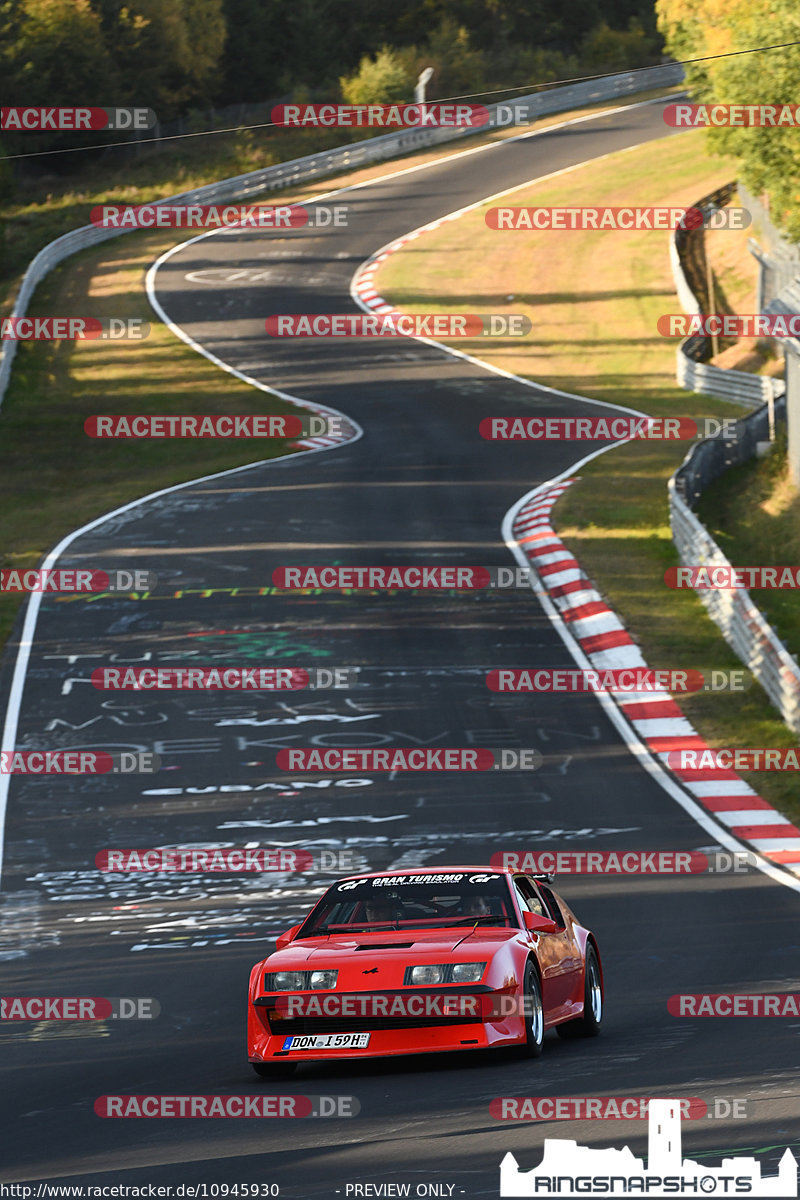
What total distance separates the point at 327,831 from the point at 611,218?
49815mm

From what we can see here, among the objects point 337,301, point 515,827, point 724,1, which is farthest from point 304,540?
point 724,1

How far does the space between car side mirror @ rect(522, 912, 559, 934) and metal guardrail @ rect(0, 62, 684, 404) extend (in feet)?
129

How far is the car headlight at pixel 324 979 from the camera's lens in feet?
27.8

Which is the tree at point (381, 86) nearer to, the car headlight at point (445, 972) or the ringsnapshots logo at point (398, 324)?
the ringsnapshots logo at point (398, 324)

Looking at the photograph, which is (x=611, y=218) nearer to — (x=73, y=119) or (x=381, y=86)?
(x=381, y=86)

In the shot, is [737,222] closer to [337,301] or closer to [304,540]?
[337,301]

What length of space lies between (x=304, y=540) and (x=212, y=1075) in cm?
1988

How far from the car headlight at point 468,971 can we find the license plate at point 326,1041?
1.80ft

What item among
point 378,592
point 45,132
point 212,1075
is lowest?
point 378,592

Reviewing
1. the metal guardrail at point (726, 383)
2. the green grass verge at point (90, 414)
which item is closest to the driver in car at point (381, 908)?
the green grass verge at point (90, 414)

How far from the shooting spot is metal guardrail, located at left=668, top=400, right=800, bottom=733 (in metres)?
19.5

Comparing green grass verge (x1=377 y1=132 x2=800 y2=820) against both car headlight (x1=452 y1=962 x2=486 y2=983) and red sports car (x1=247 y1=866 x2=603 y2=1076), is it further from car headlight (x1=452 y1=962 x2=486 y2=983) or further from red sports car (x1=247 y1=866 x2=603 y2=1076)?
car headlight (x1=452 y1=962 x2=486 y2=983)

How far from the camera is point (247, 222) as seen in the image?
210 feet

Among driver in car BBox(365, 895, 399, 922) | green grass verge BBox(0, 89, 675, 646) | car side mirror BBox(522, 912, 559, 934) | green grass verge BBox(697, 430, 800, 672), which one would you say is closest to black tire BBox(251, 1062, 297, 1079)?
driver in car BBox(365, 895, 399, 922)
